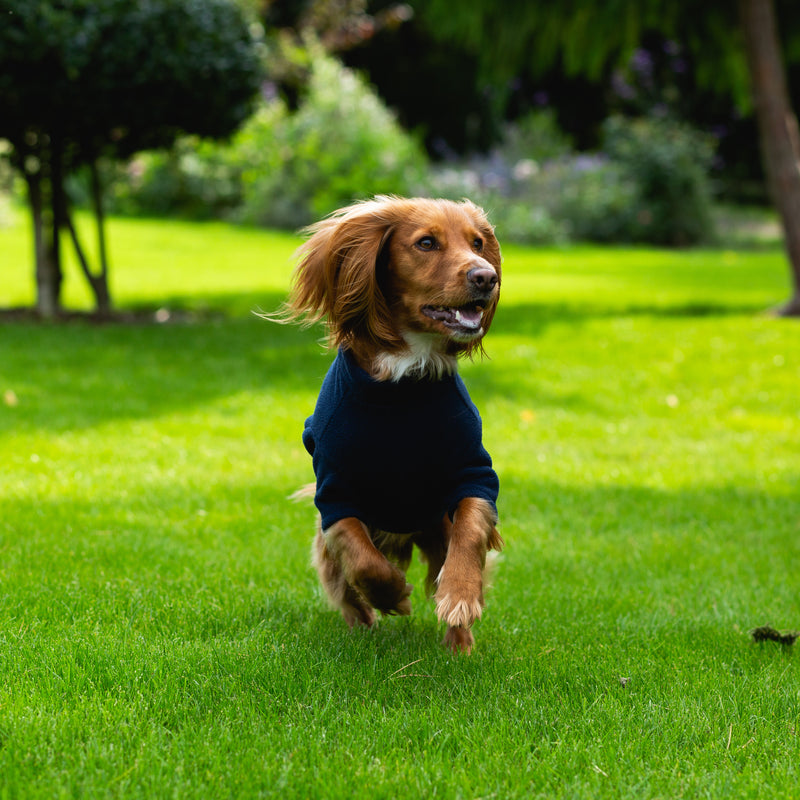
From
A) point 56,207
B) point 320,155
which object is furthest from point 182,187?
point 56,207

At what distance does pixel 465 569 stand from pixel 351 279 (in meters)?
1.08

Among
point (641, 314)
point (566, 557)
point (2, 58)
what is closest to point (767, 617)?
point (566, 557)

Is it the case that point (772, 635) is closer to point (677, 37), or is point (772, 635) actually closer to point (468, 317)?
point (468, 317)

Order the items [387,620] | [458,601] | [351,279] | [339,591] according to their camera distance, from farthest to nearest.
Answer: [387,620]
[339,591]
[351,279]
[458,601]

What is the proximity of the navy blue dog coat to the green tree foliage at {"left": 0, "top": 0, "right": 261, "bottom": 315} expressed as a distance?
241 inches

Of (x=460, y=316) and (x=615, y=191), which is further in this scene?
(x=615, y=191)

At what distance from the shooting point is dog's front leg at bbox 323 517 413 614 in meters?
3.73

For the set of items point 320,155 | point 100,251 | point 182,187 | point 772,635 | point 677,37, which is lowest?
point 772,635

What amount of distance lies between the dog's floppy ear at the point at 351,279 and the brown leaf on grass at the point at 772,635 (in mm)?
1758

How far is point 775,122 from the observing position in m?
12.6

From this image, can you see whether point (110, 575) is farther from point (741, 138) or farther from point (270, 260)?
point (741, 138)

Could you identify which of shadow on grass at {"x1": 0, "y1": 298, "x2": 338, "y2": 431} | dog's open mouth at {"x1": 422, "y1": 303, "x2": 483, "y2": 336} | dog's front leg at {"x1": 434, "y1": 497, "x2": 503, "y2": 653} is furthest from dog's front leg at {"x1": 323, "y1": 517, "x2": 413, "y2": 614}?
shadow on grass at {"x1": 0, "y1": 298, "x2": 338, "y2": 431}

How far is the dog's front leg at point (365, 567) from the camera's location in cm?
373

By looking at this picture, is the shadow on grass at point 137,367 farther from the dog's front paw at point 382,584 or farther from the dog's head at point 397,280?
the dog's front paw at point 382,584
